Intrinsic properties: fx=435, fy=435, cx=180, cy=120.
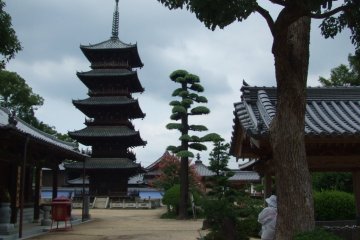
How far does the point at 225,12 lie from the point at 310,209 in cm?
250

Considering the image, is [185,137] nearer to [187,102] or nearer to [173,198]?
[187,102]

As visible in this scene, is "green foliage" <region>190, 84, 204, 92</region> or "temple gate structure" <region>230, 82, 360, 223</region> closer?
"temple gate structure" <region>230, 82, 360, 223</region>

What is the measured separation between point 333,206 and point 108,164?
96.1 feet

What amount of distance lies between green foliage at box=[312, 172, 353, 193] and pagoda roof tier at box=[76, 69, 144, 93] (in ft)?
82.4

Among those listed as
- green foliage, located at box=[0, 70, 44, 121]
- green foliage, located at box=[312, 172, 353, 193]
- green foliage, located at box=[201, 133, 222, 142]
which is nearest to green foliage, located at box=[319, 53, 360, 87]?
green foliage, located at box=[201, 133, 222, 142]

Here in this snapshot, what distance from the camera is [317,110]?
412 inches

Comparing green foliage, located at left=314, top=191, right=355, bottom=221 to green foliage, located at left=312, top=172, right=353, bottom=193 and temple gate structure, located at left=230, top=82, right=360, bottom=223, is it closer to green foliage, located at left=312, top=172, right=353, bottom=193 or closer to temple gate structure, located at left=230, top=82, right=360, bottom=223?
temple gate structure, located at left=230, top=82, right=360, bottom=223

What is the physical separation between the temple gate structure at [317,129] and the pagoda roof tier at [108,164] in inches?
1121

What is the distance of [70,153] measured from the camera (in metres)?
20.2

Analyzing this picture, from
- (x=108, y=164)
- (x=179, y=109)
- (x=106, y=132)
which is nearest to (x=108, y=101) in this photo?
(x=106, y=132)

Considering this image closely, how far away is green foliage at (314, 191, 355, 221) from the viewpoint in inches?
483

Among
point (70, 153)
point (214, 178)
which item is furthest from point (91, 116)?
point (70, 153)

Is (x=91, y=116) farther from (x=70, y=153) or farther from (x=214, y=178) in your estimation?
(x=70, y=153)

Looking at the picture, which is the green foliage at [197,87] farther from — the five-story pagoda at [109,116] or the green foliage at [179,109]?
the five-story pagoda at [109,116]
